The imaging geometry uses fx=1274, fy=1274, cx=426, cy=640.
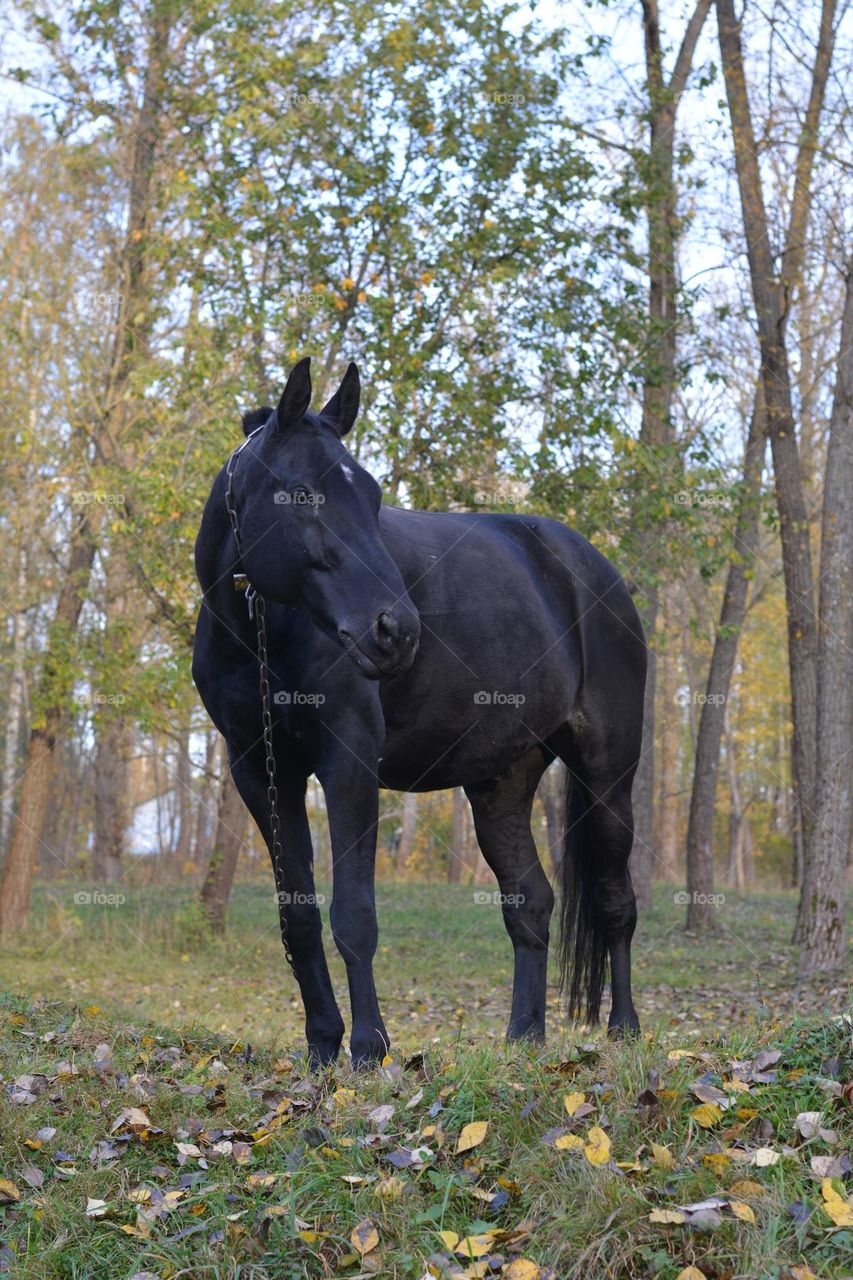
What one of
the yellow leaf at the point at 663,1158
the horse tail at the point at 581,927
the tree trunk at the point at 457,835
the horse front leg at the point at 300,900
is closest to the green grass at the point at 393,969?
the horse tail at the point at 581,927

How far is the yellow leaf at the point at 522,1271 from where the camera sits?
10.7ft

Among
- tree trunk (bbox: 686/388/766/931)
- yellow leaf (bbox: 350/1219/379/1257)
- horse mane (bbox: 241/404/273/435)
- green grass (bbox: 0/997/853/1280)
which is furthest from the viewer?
tree trunk (bbox: 686/388/766/931)

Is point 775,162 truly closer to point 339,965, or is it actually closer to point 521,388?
point 521,388

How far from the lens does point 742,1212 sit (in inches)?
131

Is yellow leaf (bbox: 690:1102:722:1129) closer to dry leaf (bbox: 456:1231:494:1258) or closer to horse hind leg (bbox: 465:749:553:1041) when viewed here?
dry leaf (bbox: 456:1231:494:1258)

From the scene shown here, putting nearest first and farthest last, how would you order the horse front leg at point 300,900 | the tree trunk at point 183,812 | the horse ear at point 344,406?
the horse ear at point 344,406 → the horse front leg at point 300,900 → the tree trunk at point 183,812

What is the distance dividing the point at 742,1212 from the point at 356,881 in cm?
203

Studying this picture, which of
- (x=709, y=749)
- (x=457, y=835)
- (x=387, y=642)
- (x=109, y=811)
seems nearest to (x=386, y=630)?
(x=387, y=642)


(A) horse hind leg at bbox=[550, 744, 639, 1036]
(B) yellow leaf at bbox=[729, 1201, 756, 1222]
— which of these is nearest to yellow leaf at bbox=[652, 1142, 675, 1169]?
(B) yellow leaf at bbox=[729, 1201, 756, 1222]

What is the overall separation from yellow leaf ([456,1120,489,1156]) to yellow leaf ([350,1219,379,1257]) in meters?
0.42

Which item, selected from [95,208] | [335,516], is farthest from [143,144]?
[335,516]

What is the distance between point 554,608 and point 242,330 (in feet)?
26.7

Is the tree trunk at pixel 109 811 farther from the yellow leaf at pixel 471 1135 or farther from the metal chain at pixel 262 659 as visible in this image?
the yellow leaf at pixel 471 1135

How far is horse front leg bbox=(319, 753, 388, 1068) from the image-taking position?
4.89m
